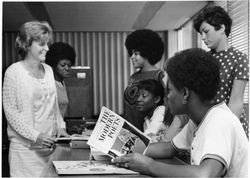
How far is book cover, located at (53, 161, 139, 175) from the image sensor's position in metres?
0.98

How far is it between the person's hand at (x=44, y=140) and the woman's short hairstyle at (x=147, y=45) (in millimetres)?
585

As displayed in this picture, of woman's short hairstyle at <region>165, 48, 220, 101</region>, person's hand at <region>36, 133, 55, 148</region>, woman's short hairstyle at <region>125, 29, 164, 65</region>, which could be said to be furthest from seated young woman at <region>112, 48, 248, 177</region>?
woman's short hairstyle at <region>125, 29, 164, 65</region>

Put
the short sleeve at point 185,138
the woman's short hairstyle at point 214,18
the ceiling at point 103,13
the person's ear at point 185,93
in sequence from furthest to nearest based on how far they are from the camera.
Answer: the ceiling at point 103,13 < the woman's short hairstyle at point 214,18 < the short sleeve at point 185,138 < the person's ear at point 185,93

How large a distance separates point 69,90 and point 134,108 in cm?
286

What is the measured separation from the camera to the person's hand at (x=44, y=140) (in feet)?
5.06

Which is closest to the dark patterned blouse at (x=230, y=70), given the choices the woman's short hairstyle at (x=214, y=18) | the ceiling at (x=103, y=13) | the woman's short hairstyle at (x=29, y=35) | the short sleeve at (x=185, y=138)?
the woman's short hairstyle at (x=214, y=18)

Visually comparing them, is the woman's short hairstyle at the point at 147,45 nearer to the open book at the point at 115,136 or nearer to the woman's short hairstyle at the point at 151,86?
the woman's short hairstyle at the point at 151,86

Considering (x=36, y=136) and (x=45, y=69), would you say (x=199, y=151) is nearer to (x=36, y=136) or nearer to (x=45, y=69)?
(x=36, y=136)

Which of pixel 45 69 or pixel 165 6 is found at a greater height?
pixel 165 6

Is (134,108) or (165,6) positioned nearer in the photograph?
(134,108)

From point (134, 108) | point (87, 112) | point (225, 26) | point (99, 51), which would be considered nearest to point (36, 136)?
point (134, 108)

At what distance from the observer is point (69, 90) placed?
454 centimetres

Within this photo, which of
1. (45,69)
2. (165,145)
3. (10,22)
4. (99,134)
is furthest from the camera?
(10,22)

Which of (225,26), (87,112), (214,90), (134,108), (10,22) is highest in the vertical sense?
(10,22)
